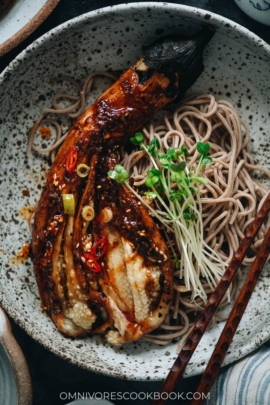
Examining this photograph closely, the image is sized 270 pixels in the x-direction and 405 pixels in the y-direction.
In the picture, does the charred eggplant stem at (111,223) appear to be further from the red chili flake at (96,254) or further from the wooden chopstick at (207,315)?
the wooden chopstick at (207,315)

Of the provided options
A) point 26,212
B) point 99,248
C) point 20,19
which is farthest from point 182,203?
point 20,19

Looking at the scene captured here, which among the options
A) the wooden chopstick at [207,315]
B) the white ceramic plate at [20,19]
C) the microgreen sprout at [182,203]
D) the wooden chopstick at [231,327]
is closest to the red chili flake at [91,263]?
the microgreen sprout at [182,203]

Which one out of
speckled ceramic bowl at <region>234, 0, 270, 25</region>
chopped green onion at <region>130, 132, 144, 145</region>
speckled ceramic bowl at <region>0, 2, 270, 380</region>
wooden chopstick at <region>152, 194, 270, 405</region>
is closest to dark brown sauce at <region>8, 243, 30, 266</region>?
speckled ceramic bowl at <region>0, 2, 270, 380</region>

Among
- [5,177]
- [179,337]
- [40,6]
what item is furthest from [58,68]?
[179,337]

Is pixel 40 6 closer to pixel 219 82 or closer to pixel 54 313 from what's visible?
pixel 219 82

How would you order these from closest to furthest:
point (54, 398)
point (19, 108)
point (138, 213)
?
point (138, 213) < point (19, 108) < point (54, 398)

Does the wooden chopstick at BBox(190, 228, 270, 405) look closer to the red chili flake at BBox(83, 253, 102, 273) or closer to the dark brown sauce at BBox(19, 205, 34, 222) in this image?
the red chili flake at BBox(83, 253, 102, 273)
